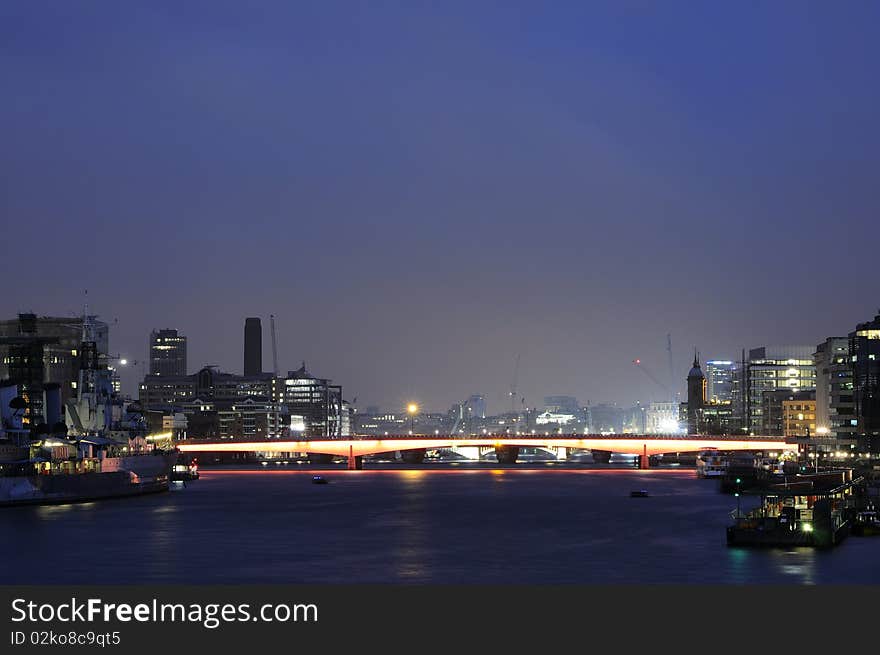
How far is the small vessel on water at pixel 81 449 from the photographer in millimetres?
133125

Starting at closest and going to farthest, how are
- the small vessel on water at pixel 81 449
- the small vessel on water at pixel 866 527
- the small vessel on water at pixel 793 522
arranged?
1. the small vessel on water at pixel 793 522
2. the small vessel on water at pixel 866 527
3. the small vessel on water at pixel 81 449

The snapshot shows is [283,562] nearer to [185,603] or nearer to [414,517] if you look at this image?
[185,603]

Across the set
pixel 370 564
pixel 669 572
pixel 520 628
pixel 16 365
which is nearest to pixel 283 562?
pixel 370 564

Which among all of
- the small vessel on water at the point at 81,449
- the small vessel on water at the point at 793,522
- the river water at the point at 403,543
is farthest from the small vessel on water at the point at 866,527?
the small vessel on water at the point at 81,449

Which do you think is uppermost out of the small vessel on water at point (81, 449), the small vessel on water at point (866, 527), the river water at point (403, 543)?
the small vessel on water at point (81, 449)

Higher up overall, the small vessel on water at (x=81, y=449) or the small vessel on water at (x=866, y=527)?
the small vessel on water at (x=81, y=449)

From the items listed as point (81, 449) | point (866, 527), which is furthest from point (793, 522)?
point (81, 449)

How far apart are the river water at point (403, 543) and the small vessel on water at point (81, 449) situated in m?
4.36

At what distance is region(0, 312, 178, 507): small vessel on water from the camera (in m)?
133

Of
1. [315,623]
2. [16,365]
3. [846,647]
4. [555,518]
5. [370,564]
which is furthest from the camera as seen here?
[16,365]

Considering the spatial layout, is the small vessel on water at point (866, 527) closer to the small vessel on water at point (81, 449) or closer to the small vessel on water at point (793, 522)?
the small vessel on water at point (793, 522)

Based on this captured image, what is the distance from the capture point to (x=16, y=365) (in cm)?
16188

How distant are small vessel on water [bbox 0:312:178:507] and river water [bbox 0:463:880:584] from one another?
4.36 metres

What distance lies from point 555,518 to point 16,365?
79542mm
